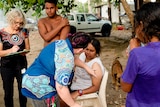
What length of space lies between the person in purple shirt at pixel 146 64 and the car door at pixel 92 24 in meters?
14.9

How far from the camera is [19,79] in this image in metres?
3.48

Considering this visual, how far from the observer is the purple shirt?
1.66m

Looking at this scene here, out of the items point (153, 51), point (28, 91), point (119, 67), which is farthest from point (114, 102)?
point (153, 51)

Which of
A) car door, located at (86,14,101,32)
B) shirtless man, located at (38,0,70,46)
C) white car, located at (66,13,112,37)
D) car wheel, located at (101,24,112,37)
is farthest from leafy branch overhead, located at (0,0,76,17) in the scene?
→ car wheel, located at (101,24,112,37)

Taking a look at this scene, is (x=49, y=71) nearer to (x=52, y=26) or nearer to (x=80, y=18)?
(x=52, y=26)

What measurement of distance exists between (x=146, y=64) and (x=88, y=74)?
1329 mm

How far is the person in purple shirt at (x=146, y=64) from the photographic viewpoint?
166cm

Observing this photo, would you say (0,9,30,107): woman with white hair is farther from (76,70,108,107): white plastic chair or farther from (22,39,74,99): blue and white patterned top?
(22,39,74,99): blue and white patterned top

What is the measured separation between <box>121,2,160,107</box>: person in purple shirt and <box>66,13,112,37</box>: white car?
1418cm

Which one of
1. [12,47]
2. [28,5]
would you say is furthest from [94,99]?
[28,5]

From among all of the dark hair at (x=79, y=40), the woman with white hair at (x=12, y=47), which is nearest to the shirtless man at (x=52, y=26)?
the woman with white hair at (x=12, y=47)

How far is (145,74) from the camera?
1680mm

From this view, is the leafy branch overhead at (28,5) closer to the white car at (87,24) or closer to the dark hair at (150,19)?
the dark hair at (150,19)

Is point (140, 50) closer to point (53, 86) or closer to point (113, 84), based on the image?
point (53, 86)
